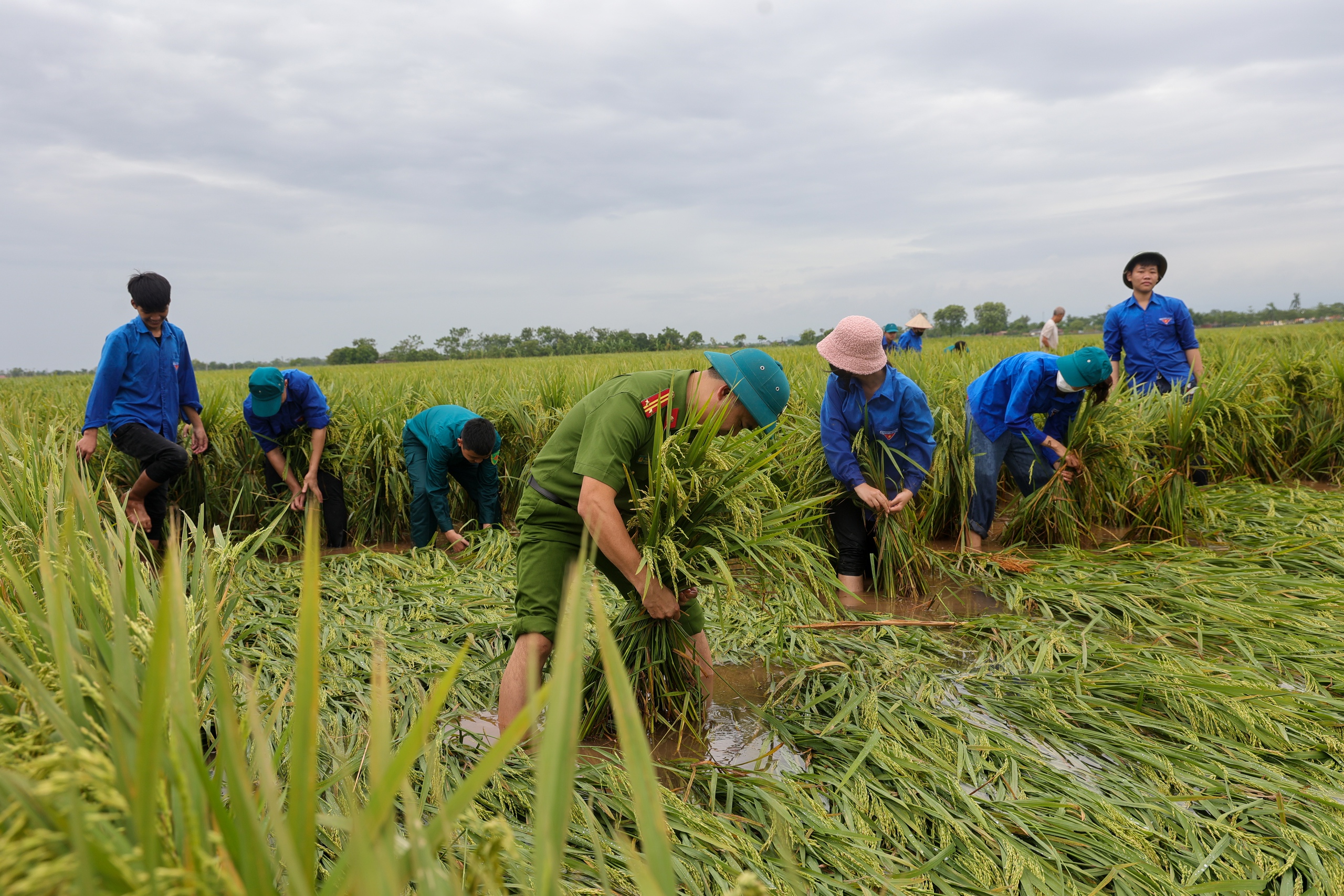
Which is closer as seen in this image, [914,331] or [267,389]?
[267,389]

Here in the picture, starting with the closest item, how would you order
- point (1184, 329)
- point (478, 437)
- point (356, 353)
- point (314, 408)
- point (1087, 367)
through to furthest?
point (1087, 367) → point (478, 437) → point (314, 408) → point (1184, 329) → point (356, 353)

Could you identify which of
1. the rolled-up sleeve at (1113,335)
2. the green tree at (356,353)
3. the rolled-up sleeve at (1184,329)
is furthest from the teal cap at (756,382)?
the green tree at (356,353)

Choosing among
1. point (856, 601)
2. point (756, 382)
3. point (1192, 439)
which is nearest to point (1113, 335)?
point (1192, 439)

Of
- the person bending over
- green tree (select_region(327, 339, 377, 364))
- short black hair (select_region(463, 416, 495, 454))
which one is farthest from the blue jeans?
green tree (select_region(327, 339, 377, 364))

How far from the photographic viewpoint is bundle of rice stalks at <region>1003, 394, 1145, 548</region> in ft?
14.3

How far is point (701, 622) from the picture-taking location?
104 inches

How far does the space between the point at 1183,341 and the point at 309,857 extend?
6492mm

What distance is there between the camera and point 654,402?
228 centimetres

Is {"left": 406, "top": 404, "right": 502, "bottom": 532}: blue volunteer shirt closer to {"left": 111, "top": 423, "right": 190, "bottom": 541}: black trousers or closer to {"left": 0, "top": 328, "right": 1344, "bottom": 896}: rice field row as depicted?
{"left": 0, "top": 328, "right": 1344, "bottom": 896}: rice field row

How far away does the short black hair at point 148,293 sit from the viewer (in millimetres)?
4148

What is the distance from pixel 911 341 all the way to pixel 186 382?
35.2 feet

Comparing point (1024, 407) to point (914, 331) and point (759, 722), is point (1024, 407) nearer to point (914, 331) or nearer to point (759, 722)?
point (759, 722)

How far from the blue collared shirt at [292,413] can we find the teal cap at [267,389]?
85 mm

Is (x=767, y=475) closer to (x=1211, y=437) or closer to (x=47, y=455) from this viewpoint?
(x=47, y=455)
